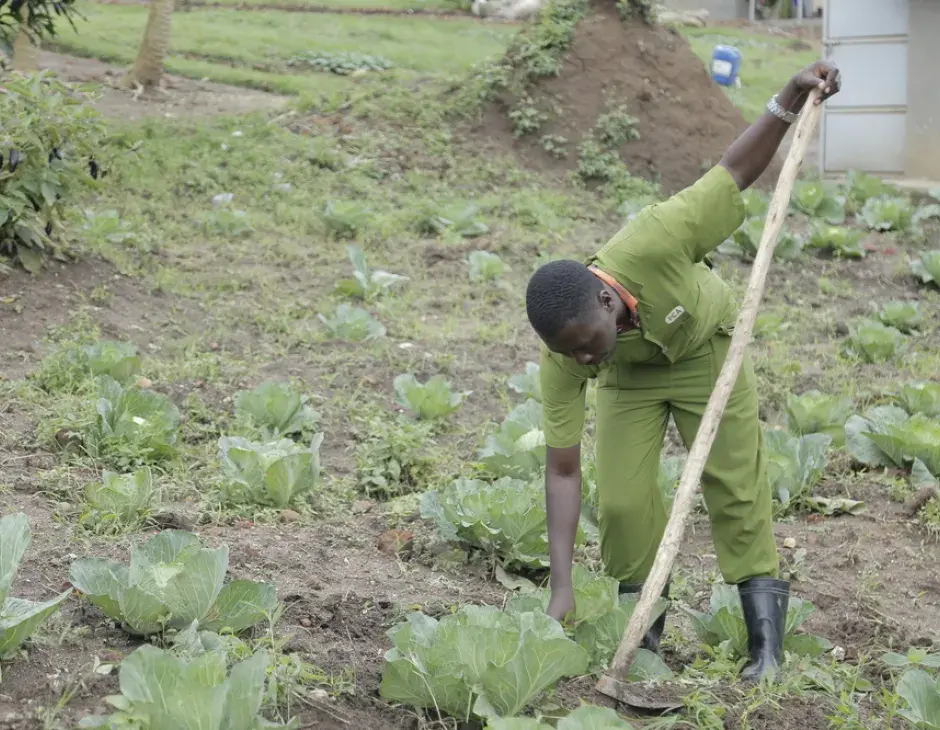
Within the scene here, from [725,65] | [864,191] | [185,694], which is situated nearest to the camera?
[185,694]

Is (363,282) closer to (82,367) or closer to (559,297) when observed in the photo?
(82,367)

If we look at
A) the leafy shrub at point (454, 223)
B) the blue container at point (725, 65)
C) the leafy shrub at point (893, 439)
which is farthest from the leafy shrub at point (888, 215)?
the blue container at point (725, 65)

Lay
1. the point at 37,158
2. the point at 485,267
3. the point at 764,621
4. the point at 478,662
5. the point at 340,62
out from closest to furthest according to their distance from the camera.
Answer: the point at 478,662 → the point at 764,621 → the point at 37,158 → the point at 485,267 → the point at 340,62

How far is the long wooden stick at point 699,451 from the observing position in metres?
3.04

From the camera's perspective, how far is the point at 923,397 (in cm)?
557

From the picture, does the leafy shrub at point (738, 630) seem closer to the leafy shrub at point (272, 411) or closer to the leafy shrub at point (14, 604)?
the leafy shrub at point (14, 604)

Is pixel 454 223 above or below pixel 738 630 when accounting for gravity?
above

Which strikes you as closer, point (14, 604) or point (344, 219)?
point (14, 604)

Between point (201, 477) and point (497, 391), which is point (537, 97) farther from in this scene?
point (201, 477)

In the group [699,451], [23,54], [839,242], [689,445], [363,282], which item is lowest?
[839,242]

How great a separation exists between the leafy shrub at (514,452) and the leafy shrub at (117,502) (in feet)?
4.85

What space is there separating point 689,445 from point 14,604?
1901mm

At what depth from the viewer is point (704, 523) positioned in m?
4.87

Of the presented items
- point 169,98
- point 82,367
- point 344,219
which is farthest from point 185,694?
point 169,98
